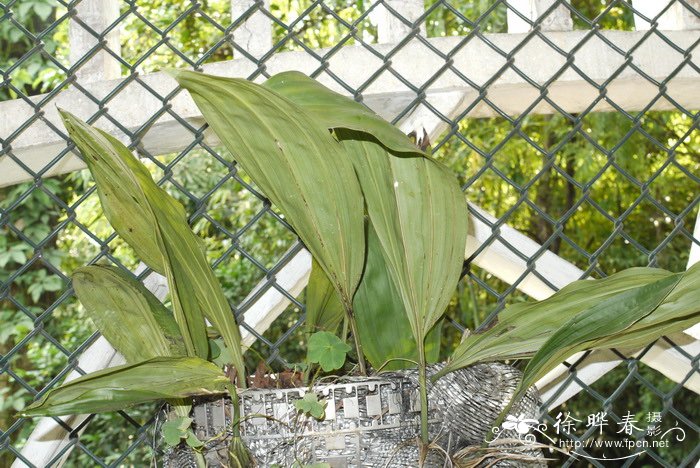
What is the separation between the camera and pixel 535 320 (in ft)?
2.97

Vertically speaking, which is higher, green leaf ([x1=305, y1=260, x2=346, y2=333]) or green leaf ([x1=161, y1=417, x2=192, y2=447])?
green leaf ([x1=305, y1=260, x2=346, y2=333])

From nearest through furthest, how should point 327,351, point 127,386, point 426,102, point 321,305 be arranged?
point 127,386
point 327,351
point 321,305
point 426,102

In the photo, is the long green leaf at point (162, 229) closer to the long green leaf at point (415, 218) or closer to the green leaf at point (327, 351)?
the green leaf at point (327, 351)

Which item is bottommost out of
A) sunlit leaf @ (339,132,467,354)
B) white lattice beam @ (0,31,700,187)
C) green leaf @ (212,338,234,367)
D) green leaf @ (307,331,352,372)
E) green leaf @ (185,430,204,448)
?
green leaf @ (185,430,204,448)

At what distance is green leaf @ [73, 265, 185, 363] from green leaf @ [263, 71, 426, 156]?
1.04 feet

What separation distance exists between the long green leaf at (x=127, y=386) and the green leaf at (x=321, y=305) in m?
0.22

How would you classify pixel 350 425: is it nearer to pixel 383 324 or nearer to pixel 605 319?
pixel 383 324

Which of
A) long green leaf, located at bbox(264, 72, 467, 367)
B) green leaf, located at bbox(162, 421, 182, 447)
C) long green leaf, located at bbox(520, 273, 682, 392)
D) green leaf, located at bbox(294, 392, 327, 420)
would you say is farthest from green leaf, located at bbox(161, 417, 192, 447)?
long green leaf, located at bbox(520, 273, 682, 392)

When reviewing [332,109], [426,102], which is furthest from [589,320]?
[426,102]

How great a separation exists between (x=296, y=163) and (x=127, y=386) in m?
0.27

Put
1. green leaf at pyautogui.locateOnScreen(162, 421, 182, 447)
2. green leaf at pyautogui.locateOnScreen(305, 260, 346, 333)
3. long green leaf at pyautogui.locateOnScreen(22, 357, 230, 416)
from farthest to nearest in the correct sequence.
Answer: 1. green leaf at pyautogui.locateOnScreen(305, 260, 346, 333)
2. green leaf at pyautogui.locateOnScreen(162, 421, 182, 447)
3. long green leaf at pyautogui.locateOnScreen(22, 357, 230, 416)

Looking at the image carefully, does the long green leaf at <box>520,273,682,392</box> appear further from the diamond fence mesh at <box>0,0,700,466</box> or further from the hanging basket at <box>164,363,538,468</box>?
the diamond fence mesh at <box>0,0,700,466</box>

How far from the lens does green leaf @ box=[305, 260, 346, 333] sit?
1.00m

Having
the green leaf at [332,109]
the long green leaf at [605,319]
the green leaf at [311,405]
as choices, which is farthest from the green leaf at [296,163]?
the long green leaf at [605,319]
